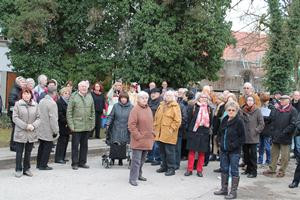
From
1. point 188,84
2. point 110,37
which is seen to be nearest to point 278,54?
point 188,84

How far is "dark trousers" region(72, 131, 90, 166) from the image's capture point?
1067cm

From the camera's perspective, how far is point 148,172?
10.7 meters

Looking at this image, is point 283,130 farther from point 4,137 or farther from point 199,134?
point 4,137

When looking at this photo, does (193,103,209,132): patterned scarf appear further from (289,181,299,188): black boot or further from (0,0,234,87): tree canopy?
(0,0,234,87): tree canopy

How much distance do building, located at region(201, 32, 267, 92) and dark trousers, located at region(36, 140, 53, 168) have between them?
56.7ft

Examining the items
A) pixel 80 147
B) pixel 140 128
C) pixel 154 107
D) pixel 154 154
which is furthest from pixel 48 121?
pixel 154 154

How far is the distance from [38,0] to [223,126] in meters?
11.5

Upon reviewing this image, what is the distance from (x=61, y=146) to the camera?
11.3 metres

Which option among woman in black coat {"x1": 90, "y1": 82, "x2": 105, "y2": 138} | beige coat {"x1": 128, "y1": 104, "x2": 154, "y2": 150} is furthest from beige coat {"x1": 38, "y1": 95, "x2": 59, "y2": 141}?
woman in black coat {"x1": 90, "y1": 82, "x2": 105, "y2": 138}

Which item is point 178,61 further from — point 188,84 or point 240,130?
point 240,130

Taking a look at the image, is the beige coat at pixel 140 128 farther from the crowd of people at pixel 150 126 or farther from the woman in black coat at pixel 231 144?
the woman in black coat at pixel 231 144

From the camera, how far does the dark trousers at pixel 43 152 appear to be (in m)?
10.3

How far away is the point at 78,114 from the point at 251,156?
4069mm

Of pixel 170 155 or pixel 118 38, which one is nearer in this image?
pixel 170 155
